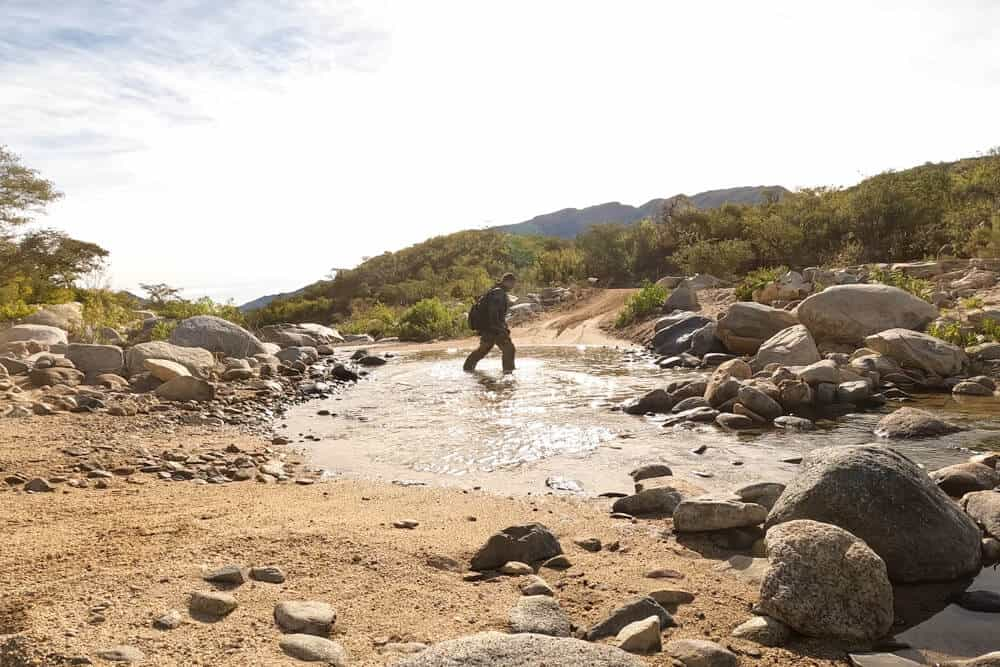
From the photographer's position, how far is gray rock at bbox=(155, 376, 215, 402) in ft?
30.0

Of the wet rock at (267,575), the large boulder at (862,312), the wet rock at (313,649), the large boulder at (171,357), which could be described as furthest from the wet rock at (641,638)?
the large boulder at (862,312)

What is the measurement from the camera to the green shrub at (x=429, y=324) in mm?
19111

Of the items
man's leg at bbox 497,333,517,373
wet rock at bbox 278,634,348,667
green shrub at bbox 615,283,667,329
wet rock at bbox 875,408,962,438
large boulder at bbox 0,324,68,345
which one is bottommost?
wet rock at bbox 875,408,962,438

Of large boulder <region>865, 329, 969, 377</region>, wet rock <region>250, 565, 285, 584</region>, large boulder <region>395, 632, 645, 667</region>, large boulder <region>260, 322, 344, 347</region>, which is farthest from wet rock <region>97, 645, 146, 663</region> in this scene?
large boulder <region>260, 322, 344, 347</region>

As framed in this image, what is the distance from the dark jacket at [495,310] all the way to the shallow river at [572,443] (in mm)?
1291

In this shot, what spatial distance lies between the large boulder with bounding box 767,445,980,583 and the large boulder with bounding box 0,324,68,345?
42.6 feet

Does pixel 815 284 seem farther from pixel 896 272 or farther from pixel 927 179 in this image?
pixel 927 179

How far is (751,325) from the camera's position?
515 inches

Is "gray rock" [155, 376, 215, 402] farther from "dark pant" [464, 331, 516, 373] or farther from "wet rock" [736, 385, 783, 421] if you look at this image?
"wet rock" [736, 385, 783, 421]

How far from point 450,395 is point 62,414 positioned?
15.9ft

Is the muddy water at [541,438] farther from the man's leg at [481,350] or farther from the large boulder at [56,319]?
the large boulder at [56,319]

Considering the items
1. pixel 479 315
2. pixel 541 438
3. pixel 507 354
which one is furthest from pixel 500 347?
pixel 541 438

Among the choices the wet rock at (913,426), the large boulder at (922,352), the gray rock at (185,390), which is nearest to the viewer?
the wet rock at (913,426)

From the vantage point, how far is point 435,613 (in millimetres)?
3281
